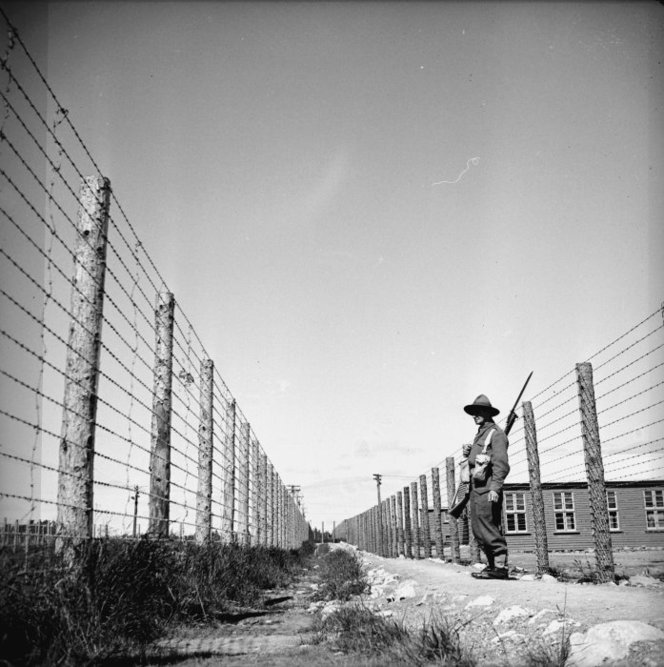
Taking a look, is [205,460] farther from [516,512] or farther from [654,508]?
[654,508]

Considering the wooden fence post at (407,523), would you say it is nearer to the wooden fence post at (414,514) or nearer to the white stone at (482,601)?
the wooden fence post at (414,514)

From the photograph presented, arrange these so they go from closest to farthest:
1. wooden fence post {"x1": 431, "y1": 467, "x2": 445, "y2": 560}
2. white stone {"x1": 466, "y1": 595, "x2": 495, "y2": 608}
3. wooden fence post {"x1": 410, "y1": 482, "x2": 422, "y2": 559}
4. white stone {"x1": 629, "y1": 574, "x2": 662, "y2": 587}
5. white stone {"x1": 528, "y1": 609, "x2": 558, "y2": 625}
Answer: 1. white stone {"x1": 528, "y1": 609, "x2": 558, "y2": 625}
2. white stone {"x1": 466, "y1": 595, "x2": 495, "y2": 608}
3. white stone {"x1": 629, "y1": 574, "x2": 662, "y2": 587}
4. wooden fence post {"x1": 431, "y1": 467, "x2": 445, "y2": 560}
5. wooden fence post {"x1": 410, "y1": 482, "x2": 422, "y2": 559}

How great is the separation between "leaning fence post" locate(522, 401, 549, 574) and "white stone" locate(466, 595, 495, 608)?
3162 mm

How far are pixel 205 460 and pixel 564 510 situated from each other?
90.9ft

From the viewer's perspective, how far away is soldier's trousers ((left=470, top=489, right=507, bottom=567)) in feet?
20.5

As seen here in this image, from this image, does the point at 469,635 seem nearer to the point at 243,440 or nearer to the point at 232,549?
the point at 232,549

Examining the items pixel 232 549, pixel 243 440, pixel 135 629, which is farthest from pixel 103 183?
pixel 243 440

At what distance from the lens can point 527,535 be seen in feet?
100

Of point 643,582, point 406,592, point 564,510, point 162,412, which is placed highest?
point 162,412

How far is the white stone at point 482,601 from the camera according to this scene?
13.2 ft

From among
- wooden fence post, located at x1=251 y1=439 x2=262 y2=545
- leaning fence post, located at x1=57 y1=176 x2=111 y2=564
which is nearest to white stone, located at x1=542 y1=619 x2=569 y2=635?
leaning fence post, located at x1=57 y1=176 x2=111 y2=564

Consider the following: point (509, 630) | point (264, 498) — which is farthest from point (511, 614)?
point (264, 498)

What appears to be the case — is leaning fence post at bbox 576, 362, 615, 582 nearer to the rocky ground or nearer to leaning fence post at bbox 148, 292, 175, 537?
the rocky ground

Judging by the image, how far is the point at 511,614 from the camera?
11.6 feet
